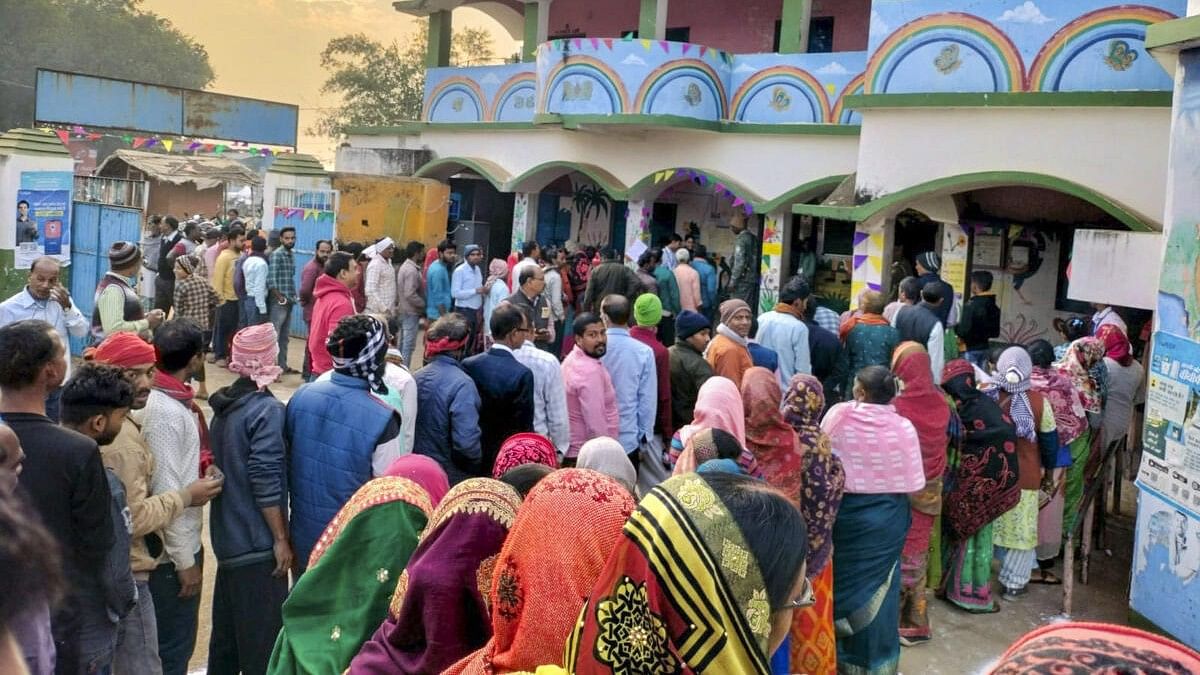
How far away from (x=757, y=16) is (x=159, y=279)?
10234 millimetres

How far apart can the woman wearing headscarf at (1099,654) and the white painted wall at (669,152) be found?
40.6ft

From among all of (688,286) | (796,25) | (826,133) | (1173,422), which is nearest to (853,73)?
(826,133)

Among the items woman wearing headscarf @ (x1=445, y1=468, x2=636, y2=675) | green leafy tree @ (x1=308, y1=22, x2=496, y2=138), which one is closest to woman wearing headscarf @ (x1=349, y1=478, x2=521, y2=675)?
woman wearing headscarf @ (x1=445, y1=468, x2=636, y2=675)

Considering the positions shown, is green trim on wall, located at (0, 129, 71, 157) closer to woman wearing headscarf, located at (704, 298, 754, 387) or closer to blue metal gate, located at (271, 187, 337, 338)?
blue metal gate, located at (271, 187, 337, 338)

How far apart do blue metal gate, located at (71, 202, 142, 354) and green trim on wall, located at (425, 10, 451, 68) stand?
7923 mm

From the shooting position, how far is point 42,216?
36.4 ft

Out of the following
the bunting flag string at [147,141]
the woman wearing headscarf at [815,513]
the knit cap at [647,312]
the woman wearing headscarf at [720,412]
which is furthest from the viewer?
the bunting flag string at [147,141]

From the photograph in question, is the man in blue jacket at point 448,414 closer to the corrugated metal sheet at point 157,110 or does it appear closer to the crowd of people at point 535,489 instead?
the crowd of people at point 535,489

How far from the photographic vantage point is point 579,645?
2.13 m

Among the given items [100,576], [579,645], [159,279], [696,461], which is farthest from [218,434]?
[159,279]

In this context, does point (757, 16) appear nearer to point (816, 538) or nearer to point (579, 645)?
point (816, 538)

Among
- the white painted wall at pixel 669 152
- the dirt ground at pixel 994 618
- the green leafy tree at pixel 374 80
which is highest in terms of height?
the green leafy tree at pixel 374 80

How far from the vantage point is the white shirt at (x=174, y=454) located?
371 centimetres

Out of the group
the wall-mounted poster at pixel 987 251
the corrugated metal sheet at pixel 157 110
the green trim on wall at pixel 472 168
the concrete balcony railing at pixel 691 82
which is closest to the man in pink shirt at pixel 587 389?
the wall-mounted poster at pixel 987 251
